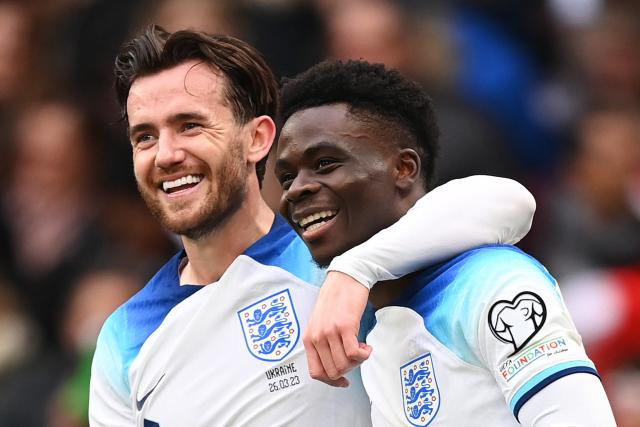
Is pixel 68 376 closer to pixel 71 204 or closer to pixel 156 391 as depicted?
pixel 71 204

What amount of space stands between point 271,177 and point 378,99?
227 cm

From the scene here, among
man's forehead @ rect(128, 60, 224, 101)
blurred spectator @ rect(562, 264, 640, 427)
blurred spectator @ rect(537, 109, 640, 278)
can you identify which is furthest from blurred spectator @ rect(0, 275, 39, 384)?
man's forehead @ rect(128, 60, 224, 101)

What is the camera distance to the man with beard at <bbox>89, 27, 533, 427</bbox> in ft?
13.4

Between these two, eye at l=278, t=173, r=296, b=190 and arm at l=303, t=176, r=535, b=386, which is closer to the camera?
arm at l=303, t=176, r=535, b=386

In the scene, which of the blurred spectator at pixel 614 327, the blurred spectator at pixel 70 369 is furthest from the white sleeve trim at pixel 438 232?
the blurred spectator at pixel 70 369

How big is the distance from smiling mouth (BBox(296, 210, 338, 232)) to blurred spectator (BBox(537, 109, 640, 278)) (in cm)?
313

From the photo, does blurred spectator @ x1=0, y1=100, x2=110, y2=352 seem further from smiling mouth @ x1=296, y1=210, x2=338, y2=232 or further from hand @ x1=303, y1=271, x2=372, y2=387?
hand @ x1=303, y1=271, x2=372, y2=387

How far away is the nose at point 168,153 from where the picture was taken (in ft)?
13.5

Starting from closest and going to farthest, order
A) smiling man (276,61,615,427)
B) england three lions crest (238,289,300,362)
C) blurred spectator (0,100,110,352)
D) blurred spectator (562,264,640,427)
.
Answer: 1. smiling man (276,61,615,427)
2. england three lions crest (238,289,300,362)
3. blurred spectator (562,264,640,427)
4. blurred spectator (0,100,110,352)

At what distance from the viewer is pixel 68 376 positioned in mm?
7012

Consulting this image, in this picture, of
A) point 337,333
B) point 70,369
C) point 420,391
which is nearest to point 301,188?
point 337,333

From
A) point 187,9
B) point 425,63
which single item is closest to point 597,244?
point 425,63

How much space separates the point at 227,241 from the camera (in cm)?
427

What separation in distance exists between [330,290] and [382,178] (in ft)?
1.41
